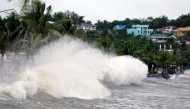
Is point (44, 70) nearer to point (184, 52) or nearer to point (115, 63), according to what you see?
point (115, 63)

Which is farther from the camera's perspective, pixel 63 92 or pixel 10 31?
pixel 10 31

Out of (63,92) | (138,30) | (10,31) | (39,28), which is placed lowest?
(138,30)

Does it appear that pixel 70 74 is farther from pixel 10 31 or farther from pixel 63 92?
pixel 10 31

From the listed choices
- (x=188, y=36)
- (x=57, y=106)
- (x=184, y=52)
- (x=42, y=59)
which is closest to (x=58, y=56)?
(x=42, y=59)

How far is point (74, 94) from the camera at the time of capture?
19547 mm

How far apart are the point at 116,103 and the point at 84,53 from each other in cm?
1748

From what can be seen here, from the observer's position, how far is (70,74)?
2275cm

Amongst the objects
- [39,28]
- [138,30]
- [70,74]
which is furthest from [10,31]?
[138,30]

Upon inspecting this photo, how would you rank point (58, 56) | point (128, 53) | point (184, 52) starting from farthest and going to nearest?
point (184, 52) < point (128, 53) < point (58, 56)

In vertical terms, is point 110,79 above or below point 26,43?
below

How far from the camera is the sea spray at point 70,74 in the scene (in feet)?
58.4

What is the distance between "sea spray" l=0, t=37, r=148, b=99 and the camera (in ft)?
58.4

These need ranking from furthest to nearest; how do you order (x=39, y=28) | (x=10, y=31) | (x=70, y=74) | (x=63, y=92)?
(x=10, y=31), (x=39, y=28), (x=70, y=74), (x=63, y=92)

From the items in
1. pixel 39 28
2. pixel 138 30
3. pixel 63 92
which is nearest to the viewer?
pixel 63 92
